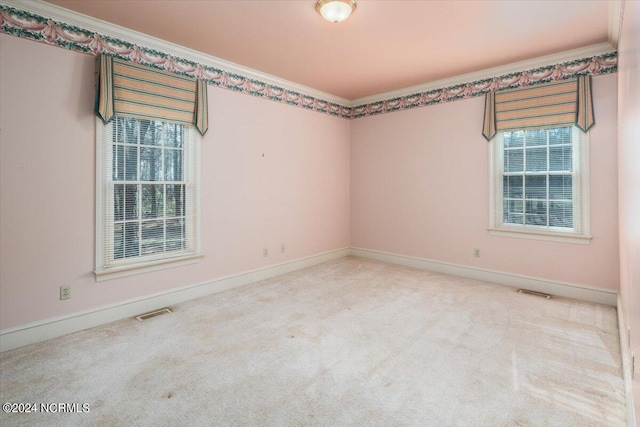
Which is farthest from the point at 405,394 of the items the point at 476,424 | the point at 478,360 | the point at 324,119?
the point at 324,119

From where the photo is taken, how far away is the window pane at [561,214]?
146 inches

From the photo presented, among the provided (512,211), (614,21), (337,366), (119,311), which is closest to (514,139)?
(512,211)

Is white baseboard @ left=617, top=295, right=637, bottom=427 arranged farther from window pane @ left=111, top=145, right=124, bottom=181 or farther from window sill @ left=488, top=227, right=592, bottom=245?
window pane @ left=111, top=145, right=124, bottom=181

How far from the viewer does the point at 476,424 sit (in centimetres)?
171

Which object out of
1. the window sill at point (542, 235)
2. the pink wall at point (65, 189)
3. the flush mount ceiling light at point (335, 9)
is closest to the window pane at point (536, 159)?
the window sill at point (542, 235)

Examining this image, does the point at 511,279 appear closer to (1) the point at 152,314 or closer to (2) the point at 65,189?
(1) the point at 152,314

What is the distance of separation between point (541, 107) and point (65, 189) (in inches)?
197

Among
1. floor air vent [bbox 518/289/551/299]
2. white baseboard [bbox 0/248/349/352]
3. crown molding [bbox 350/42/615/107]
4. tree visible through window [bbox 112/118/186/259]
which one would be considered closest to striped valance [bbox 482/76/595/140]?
crown molding [bbox 350/42/615/107]

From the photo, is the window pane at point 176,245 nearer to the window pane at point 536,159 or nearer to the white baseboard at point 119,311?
the white baseboard at point 119,311

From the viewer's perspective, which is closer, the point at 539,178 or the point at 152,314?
the point at 152,314

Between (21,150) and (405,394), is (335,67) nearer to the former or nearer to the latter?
(21,150)

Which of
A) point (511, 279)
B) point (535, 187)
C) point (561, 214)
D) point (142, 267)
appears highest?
point (535, 187)

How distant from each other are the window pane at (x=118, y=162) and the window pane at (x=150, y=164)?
0.18 m

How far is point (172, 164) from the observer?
3.53 metres
